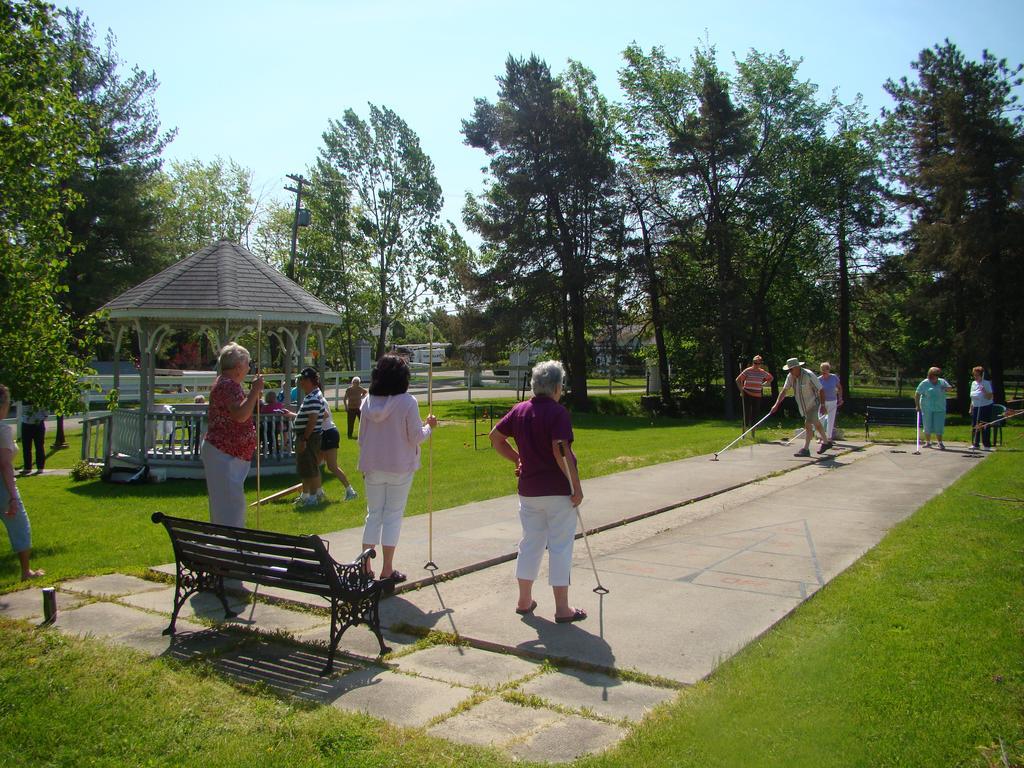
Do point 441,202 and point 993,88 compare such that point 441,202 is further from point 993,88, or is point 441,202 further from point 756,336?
point 993,88

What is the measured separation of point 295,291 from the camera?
650 inches

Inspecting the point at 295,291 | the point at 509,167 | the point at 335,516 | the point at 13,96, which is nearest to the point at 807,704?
the point at 335,516

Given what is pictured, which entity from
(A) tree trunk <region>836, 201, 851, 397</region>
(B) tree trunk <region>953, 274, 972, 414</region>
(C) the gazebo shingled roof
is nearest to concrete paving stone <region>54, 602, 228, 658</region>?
(C) the gazebo shingled roof

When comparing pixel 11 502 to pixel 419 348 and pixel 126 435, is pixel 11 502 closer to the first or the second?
pixel 126 435

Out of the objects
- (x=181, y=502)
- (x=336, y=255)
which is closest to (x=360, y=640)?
(x=181, y=502)

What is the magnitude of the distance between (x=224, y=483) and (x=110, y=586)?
1415mm

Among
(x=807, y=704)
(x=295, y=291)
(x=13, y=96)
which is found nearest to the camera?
(x=807, y=704)

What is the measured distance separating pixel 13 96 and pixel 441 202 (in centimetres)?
4042

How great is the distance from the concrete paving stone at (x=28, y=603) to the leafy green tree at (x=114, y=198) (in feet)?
97.9

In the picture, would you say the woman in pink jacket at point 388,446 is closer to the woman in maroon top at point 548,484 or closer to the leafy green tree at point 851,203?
the woman in maroon top at point 548,484

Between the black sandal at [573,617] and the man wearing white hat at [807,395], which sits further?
the man wearing white hat at [807,395]

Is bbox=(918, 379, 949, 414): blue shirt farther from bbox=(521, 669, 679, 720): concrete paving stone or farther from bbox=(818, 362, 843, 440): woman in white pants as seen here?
bbox=(521, 669, 679, 720): concrete paving stone

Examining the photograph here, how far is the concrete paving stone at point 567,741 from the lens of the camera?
12.6 ft

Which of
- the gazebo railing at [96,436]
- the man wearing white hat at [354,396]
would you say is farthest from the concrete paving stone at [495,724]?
the man wearing white hat at [354,396]
